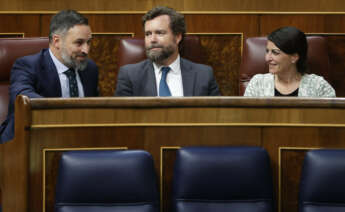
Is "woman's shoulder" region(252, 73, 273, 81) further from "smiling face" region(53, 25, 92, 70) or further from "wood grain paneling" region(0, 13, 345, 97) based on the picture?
"smiling face" region(53, 25, 92, 70)

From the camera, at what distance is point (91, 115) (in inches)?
27.4

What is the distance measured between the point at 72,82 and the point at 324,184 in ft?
1.50

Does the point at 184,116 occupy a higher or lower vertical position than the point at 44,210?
higher

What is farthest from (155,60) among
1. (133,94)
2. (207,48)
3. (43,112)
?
(43,112)

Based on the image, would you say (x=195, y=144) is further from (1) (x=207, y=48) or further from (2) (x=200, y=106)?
(1) (x=207, y=48)

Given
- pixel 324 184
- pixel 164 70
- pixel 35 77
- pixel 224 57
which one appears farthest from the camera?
pixel 224 57

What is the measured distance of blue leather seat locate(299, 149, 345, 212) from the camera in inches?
25.6

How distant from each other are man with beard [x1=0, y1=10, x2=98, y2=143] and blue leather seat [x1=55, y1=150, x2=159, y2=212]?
0.80 feet

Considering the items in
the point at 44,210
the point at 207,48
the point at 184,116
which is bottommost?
the point at 44,210

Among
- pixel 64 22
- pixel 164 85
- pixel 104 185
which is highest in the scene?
pixel 64 22

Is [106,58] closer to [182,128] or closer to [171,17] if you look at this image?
[171,17]

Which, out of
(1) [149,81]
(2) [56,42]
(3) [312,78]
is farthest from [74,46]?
(3) [312,78]

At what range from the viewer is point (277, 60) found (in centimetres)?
100

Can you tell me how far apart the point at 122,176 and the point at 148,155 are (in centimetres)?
4
